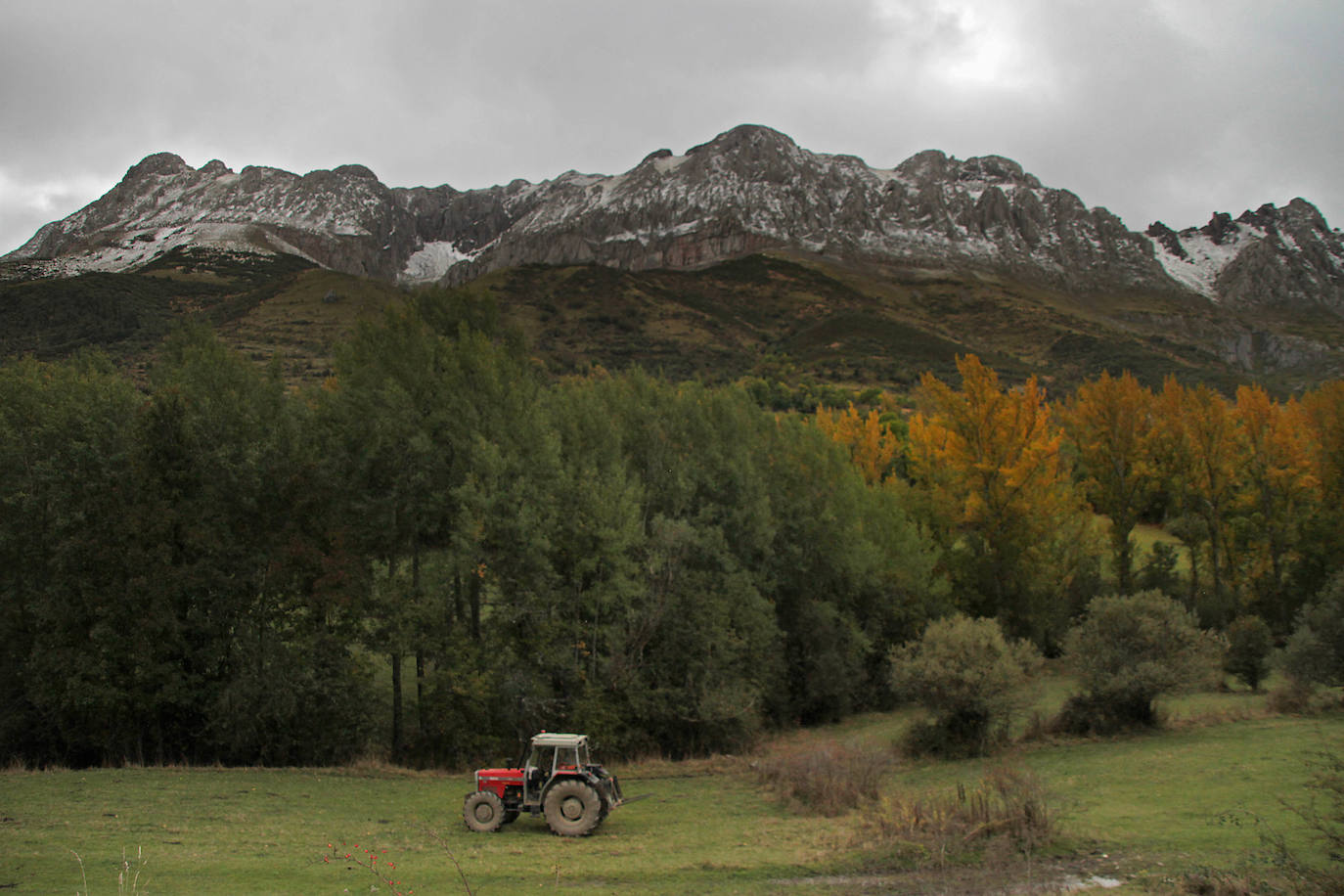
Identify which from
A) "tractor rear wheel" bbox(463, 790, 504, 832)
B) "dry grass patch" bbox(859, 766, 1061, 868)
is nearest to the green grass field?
"tractor rear wheel" bbox(463, 790, 504, 832)

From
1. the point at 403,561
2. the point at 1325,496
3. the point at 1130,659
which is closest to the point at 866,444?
the point at 1325,496

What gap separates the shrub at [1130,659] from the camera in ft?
67.1

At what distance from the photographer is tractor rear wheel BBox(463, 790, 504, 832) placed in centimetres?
1413

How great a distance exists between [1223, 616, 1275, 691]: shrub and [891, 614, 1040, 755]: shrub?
39.4ft

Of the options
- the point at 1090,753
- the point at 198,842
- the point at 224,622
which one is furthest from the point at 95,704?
the point at 1090,753

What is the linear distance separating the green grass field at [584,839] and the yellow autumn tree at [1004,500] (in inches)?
583

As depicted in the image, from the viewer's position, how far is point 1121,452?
4034cm

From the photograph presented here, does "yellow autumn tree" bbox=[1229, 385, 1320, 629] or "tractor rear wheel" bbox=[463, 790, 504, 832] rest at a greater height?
"yellow autumn tree" bbox=[1229, 385, 1320, 629]

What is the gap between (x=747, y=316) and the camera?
17012 centimetres

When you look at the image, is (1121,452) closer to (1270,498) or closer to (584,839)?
(1270,498)

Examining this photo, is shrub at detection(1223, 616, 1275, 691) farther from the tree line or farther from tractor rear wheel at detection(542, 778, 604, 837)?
tractor rear wheel at detection(542, 778, 604, 837)

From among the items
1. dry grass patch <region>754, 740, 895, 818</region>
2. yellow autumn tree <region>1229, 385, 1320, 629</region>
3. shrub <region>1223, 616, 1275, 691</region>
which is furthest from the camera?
yellow autumn tree <region>1229, 385, 1320, 629</region>

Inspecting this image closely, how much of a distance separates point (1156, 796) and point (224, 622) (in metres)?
22.8

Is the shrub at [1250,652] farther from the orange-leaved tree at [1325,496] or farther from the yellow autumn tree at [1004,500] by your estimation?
the orange-leaved tree at [1325,496]
